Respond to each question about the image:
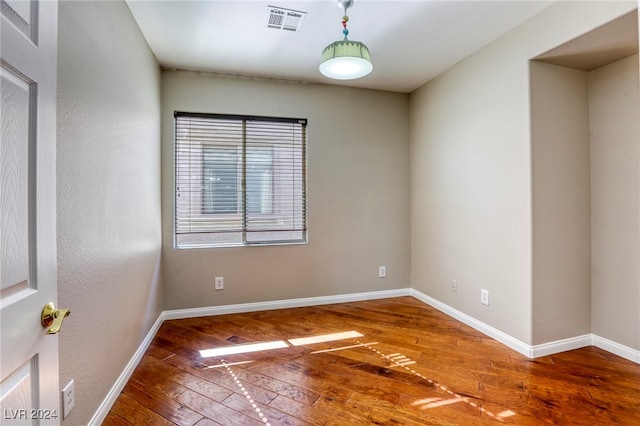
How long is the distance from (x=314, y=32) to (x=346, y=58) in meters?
0.80

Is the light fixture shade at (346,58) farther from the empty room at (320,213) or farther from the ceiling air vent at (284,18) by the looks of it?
the ceiling air vent at (284,18)

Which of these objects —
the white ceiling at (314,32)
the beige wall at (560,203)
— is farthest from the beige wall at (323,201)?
the beige wall at (560,203)

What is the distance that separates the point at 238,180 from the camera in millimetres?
3285

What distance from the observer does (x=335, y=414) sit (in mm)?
1710

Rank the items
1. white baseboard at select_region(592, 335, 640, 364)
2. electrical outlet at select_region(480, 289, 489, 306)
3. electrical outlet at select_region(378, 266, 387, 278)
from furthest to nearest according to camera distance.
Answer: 1. electrical outlet at select_region(378, 266, 387, 278)
2. electrical outlet at select_region(480, 289, 489, 306)
3. white baseboard at select_region(592, 335, 640, 364)

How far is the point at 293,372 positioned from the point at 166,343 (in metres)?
1.18

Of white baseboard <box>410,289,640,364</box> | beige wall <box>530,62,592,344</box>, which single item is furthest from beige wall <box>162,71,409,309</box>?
beige wall <box>530,62,592,344</box>

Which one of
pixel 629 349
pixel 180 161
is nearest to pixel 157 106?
pixel 180 161

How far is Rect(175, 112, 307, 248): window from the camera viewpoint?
3.15 meters

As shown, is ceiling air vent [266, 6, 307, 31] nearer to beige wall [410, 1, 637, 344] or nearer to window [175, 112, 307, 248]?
window [175, 112, 307, 248]

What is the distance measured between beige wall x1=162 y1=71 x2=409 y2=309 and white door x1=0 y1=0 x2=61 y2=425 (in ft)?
7.61

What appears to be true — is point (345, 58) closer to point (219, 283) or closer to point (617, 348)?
point (219, 283)

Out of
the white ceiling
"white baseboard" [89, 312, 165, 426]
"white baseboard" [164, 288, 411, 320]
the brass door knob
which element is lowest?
"white baseboard" [89, 312, 165, 426]

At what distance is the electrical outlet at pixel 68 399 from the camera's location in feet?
4.29
